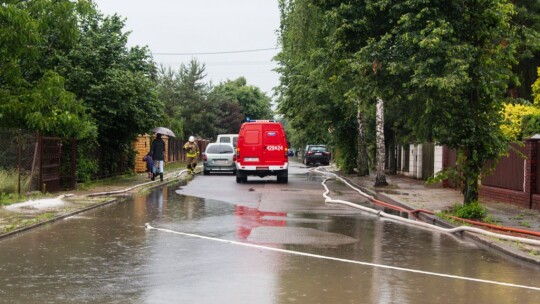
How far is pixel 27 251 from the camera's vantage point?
10258mm

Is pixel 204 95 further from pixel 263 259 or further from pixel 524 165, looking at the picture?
pixel 263 259

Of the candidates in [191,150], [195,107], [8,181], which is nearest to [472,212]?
[8,181]

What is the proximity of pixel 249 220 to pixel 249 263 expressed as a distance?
5346 mm

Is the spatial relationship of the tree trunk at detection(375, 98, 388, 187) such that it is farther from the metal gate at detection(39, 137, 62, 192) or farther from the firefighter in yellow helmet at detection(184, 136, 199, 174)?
the firefighter in yellow helmet at detection(184, 136, 199, 174)

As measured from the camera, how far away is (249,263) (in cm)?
926

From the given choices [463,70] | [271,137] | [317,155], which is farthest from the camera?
[317,155]

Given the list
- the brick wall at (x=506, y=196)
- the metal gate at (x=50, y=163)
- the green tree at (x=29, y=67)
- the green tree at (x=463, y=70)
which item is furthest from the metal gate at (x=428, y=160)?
the metal gate at (x=50, y=163)

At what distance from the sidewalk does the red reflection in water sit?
344cm

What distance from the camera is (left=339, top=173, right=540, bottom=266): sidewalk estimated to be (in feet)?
34.2

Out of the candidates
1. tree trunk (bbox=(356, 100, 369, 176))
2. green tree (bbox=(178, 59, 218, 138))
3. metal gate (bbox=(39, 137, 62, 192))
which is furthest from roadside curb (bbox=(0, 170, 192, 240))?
green tree (bbox=(178, 59, 218, 138))

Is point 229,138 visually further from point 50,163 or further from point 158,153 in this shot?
point 50,163

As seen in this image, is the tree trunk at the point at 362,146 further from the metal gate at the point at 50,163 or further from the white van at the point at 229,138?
the metal gate at the point at 50,163

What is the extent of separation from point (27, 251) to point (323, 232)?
5.27 metres

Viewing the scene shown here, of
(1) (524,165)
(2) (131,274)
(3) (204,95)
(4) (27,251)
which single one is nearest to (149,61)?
(1) (524,165)
